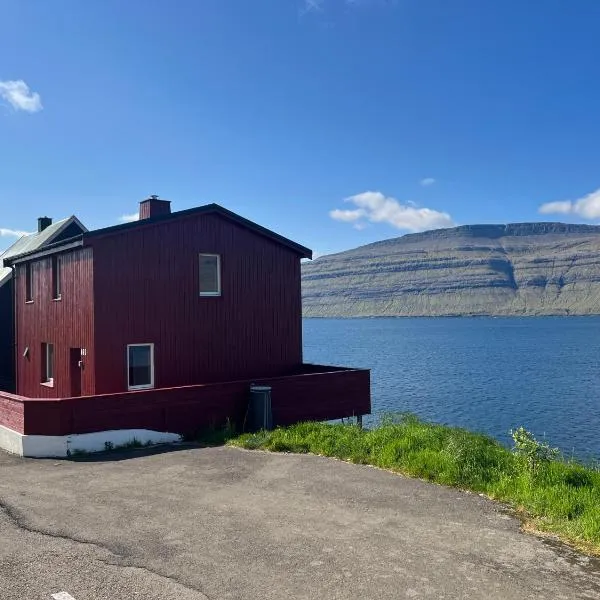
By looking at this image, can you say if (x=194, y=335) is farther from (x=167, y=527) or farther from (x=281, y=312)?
(x=167, y=527)

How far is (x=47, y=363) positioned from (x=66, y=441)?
9.69 m

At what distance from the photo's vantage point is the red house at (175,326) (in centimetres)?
1705

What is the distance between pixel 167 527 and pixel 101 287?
10.7 meters

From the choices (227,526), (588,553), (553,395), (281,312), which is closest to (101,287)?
(281,312)

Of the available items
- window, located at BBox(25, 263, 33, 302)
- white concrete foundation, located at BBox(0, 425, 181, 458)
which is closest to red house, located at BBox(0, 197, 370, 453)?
white concrete foundation, located at BBox(0, 425, 181, 458)

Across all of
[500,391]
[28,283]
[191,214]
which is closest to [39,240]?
[28,283]

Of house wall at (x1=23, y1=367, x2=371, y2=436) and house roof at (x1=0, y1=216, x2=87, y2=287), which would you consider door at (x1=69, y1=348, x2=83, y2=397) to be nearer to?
house wall at (x1=23, y1=367, x2=371, y2=436)

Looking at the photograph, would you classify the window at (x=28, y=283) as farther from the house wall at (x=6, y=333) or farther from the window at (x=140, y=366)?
the window at (x=140, y=366)

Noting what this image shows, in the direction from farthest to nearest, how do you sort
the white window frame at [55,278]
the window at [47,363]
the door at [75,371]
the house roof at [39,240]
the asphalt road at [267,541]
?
the house roof at [39,240]
the window at [47,363]
the white window frame at [55,278]
the door at [75,371]
the asphalt road at [267,541]

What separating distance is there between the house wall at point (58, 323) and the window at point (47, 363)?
0.16 m

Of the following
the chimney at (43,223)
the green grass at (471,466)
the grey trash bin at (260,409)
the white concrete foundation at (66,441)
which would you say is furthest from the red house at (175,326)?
the chimney at (43,223)

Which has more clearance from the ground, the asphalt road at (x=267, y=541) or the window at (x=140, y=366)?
the window at (x=140, y=366)

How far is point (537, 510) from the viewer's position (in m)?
9.36

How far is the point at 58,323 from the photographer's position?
20875 mm
